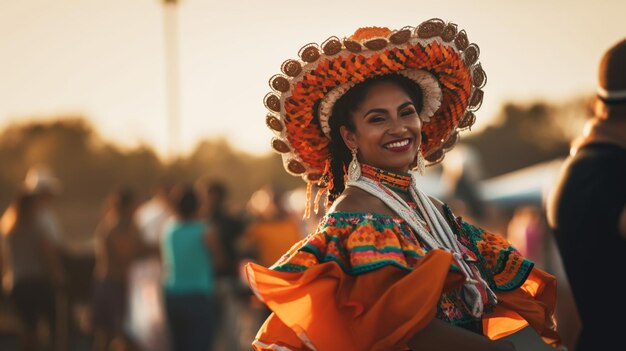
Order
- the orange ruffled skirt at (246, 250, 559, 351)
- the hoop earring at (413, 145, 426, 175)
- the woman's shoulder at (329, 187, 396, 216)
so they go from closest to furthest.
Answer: the orange ruffled skirt at (246, 250, 559, 351)
the woman's shoulder at (329, 187, 396, 216)
the hoop earring at (413, 145, 426, 175)

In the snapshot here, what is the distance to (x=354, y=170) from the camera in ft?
12.3

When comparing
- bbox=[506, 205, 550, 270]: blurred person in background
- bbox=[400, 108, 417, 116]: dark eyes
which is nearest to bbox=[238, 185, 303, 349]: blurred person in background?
bbox=[506, 205, 550, 270]: blurred person in background

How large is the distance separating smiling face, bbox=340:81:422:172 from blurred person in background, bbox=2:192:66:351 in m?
7.16

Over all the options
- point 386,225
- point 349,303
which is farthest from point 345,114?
point 349,303

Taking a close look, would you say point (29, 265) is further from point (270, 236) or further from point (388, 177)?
point (388, 177)

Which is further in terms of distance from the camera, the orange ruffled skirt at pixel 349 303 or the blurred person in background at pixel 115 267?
the blurred person in background at pixel 115 267

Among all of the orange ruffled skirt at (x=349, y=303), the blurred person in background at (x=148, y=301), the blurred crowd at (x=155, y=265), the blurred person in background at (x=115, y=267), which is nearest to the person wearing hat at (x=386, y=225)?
the orange ruffled skirt at (x=349, y=303)

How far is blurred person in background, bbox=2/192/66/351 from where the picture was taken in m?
10.1

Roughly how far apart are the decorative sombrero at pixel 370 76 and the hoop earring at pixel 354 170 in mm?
Result: 227

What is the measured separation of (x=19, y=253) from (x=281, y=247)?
109 inches

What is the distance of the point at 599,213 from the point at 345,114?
3.80 feet

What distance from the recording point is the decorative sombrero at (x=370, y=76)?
3.69m

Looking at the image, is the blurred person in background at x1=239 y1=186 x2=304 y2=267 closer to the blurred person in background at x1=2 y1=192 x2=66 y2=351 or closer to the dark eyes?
the blurred person in background at x1=2 y1=192 x2=66 y2=351

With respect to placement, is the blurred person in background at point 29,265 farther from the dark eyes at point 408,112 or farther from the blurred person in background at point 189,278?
the dark eyes at point 408,112
